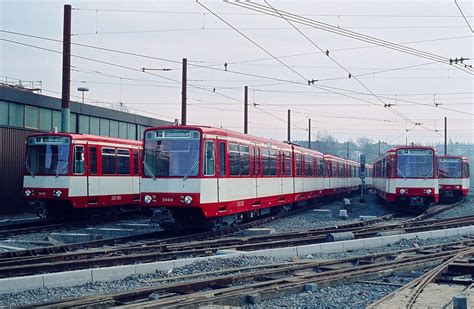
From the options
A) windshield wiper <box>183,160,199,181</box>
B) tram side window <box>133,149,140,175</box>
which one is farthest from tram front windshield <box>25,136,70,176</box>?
windshield wiper <box>183,160,199,181</box>

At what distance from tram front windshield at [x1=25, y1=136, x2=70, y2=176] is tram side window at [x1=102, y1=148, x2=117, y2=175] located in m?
2.12

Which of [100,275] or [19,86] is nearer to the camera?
[100,275]

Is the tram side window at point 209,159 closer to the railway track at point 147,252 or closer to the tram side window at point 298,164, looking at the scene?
the railway track at point 147,252

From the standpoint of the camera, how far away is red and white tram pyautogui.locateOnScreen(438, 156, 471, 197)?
38.2 m

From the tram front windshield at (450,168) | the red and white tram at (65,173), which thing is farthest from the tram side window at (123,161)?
the tram front windshield at (450,168)

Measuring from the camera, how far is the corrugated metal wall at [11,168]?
2548 centimetres

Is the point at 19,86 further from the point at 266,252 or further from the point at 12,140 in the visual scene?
the point at 266,252

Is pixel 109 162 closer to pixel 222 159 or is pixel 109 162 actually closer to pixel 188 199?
pixel 222 159

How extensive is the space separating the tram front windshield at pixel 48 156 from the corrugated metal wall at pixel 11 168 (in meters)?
4.60

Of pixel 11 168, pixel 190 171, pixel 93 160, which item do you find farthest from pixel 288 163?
pixel 11 168

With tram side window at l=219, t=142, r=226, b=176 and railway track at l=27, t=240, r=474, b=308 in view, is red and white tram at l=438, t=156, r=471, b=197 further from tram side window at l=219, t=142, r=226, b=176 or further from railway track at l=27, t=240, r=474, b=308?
railway track at l=27, t=240, r=474, b=308

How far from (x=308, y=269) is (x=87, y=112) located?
22.2 meters

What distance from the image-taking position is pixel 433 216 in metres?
26.8

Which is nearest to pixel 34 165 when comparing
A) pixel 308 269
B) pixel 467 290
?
pixel 308 269
